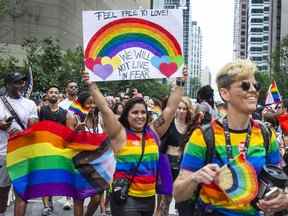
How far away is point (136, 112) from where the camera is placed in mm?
5785

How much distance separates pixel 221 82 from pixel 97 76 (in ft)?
8.79

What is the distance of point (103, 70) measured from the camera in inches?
236

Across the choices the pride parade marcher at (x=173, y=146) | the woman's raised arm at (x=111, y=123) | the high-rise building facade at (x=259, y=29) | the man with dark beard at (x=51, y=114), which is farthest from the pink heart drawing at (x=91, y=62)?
the high-rise building facade at (x=259, y=29)

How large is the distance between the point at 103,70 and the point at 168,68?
69 centimetres

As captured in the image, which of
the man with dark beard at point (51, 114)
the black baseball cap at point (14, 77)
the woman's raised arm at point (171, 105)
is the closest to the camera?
the woman's raised arm at point (171, 105)

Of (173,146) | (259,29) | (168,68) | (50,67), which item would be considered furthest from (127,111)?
(259,29)

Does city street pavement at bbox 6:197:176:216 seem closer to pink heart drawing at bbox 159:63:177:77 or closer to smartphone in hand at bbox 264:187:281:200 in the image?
pink heart drawing at bbox 159:63:177:77

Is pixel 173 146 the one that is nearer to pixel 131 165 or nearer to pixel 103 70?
pixel 103 70

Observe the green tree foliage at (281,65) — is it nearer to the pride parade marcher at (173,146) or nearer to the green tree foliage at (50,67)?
the green tree foliage at (50,67)

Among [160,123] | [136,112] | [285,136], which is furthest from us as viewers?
[285,136]

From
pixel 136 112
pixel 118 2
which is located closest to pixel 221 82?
pixel 136 112

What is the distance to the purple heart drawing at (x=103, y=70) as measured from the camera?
592 cm

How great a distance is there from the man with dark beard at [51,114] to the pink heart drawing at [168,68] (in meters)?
2.60

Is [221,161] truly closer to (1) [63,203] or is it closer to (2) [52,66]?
(1) [63,203]
